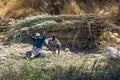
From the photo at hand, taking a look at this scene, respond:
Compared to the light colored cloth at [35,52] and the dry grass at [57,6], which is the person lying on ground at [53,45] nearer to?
the light colored cloth at [35,52]

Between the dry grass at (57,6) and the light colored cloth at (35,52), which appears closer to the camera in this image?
the light colored cloth at (35,52)

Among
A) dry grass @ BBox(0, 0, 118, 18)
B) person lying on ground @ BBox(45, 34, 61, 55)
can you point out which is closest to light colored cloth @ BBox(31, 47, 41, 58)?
person lying on ground @ BBox(45, 34, 61, 55)

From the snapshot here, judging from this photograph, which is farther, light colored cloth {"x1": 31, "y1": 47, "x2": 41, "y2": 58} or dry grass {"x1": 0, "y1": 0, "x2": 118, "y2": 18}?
dry grass {"x1": 0, "y1": 0, "x2": 118, "y2": 18}

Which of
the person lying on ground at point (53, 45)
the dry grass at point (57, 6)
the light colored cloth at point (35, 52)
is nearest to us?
the light colored cloth at point (35, 52)

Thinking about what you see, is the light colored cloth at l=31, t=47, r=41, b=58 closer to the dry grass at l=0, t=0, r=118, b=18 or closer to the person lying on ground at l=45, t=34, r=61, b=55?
the person lying on ground at l=45, t=34, r=61, b=55

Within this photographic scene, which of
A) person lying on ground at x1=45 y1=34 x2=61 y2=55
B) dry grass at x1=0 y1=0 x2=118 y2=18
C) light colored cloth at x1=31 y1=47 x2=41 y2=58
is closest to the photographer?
light colored cloth at x1=31 y1=47 x2=41 y2=58

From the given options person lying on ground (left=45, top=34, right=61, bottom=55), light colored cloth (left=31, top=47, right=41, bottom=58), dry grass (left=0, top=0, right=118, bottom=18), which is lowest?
dry grass (left=0, top=0, right=118, bottom=18)

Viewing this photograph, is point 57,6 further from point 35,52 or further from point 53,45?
point 35,52

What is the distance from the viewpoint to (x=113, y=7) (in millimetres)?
16688

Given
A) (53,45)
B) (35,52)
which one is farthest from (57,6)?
(35,52)

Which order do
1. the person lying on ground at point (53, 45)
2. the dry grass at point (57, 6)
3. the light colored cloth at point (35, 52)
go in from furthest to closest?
the dry grass at point (57, 6), the person lying on ground at point (53, 45), the light colored cloth at point (35, 52)

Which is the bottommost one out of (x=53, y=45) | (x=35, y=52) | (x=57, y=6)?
(x=57, y=6)

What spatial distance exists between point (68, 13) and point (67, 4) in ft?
1.49

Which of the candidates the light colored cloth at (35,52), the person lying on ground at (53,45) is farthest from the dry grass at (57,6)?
the light colored cloth at (35,52)
